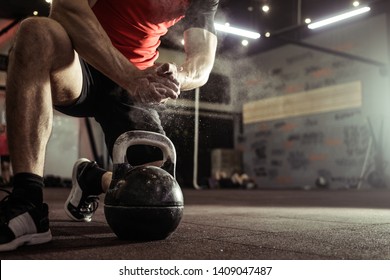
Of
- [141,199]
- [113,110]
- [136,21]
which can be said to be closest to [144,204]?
[141,199]

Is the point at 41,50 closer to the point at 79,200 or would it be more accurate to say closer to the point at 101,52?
the point at 101,52

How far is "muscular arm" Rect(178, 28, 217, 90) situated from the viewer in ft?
5.35

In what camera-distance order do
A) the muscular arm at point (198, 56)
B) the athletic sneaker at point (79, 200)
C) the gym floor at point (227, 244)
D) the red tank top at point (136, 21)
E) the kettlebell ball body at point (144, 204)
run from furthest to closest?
the athletic sneaker at point (79, 200) → the red tank top at point (136, 21) → the muscular arm at point (198, 56) → the kettlebell ball body at point (144, 204) → the gym floor at point (227, 244)

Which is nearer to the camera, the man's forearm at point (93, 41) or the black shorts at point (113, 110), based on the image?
the man's forearm at point (93, 41)

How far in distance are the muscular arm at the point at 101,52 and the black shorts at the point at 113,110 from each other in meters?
0.32

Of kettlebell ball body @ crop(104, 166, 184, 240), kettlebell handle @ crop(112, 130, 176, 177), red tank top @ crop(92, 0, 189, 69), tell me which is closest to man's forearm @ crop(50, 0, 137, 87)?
kettlebell handle @ crop(112, 130, 176, 177)

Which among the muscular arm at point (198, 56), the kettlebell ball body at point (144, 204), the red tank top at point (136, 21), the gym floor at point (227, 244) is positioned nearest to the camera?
the gym floor at point (227, 244)

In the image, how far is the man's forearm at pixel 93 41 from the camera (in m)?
1.30

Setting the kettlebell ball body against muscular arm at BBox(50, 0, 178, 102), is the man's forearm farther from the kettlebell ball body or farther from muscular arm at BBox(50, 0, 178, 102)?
the kettlebell ball body

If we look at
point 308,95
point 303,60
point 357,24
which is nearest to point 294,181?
point 308,95

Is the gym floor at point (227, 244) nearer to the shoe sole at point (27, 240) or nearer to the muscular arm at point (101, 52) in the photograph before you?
the shoe sole at point (27, 240)

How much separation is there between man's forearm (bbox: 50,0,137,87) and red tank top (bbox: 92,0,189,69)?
0.43 m

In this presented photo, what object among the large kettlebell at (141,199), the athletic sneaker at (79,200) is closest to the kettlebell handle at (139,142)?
the large kettlebell at (141,199)

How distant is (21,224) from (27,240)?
0.17ft
